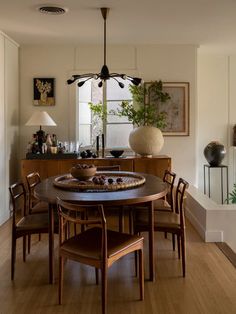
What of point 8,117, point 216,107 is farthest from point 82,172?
point 216,107

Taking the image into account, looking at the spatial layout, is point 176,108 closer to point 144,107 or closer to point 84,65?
point 144,107

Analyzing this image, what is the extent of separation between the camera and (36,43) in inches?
222

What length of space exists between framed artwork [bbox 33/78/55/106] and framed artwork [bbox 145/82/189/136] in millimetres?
1427

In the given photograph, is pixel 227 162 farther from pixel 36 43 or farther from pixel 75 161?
pixel 36 43

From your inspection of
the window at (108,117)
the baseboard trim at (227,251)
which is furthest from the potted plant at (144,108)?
the baseboard trim at (227,251)

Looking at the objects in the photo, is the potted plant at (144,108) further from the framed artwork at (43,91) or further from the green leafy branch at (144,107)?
the framed artwork at (43,91)

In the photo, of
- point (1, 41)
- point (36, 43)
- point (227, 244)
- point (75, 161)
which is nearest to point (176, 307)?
point (227, 244)

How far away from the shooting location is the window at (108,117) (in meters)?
6.00

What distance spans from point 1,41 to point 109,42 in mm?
1530

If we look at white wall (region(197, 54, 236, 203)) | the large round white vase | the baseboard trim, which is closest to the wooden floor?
the baseboard trim

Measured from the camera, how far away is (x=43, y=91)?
5.78 meters

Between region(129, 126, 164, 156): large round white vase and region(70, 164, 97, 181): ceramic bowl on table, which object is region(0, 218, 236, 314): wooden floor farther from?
region(129, 126, 164, 156): large round white vase

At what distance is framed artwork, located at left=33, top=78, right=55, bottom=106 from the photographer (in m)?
5.77

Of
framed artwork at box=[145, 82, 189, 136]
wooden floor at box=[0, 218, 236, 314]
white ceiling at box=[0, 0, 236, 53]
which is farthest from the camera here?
framed artwork at box=[145, 82, 189, 136]
